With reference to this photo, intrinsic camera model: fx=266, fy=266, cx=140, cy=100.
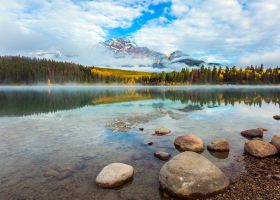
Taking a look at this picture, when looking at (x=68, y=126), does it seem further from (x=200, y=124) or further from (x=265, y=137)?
(x=265, y=137)

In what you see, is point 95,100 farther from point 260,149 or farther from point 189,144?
point 260,149

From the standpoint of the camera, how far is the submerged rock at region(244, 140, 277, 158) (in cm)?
1930

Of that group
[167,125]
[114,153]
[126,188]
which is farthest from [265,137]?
[126,188]

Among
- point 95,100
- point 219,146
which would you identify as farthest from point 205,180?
point 95,100

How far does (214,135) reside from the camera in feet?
87.2

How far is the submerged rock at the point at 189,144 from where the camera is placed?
21041 mm

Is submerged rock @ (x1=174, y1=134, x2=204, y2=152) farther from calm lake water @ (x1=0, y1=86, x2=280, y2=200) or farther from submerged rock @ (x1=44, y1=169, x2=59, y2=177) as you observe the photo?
submerged rock @ (x1=44, y1=169, x2=59, y2=177)

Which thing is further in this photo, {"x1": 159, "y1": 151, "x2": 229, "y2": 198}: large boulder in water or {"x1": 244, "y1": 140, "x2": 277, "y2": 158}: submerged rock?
{"x1": 244, "y1": 140, "x2": 277, "y2": 158}: submerged rock

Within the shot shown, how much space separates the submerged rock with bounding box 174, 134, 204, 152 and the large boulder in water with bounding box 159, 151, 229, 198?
20.8 feet

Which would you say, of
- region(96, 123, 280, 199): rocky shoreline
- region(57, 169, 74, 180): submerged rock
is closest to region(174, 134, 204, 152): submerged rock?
region(96, 123, 280, 199): rocky shoreline

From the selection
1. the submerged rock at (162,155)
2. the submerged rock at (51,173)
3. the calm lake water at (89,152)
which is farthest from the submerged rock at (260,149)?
the submerged rock at (51,173)

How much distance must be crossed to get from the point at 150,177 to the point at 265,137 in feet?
51.2

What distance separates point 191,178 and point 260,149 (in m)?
8.83

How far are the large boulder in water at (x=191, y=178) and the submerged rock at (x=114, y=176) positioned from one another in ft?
6.67
